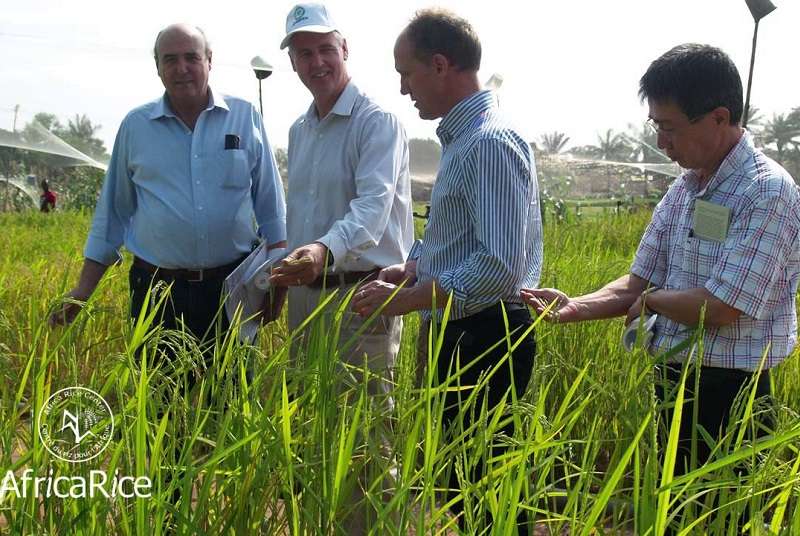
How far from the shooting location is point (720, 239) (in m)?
1.66

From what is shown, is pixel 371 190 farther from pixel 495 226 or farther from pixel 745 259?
pixel 745 259

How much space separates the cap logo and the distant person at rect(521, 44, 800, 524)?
3.94ft

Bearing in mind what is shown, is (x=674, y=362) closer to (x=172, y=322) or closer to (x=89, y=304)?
(x=89, y=304)

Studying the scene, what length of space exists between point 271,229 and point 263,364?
1.45 m

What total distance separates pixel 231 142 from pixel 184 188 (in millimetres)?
216

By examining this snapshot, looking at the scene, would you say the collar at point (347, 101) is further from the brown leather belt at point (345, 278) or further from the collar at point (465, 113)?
the collar at point (465, 113)

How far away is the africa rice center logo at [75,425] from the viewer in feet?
4.44

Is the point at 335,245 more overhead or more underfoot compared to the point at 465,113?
more underfoot

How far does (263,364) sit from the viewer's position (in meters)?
1.59

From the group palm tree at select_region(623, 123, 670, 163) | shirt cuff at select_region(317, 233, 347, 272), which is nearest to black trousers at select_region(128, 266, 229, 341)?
shirt cuff at select_region(317, 233, 347, 272)

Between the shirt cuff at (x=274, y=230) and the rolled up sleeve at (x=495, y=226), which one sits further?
the shirt cuff at (x=274, y=230)

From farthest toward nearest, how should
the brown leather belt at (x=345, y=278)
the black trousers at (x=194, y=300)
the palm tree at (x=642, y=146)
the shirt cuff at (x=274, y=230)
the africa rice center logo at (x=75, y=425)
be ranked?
1. the palm tree at (x=642, y=146)
2. the shirt cuff at (x=274, y=230)
3. the black trousers at (x=194, y=300)
4. the brown leather belt at (x=345, y=278)
5. the africa rice center logo at (x=75, y=425)

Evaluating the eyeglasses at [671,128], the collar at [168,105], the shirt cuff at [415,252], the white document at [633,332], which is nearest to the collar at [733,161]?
the eyeglasses at [671,128]

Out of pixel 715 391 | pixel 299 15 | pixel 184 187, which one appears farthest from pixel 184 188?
pixel 715 391
